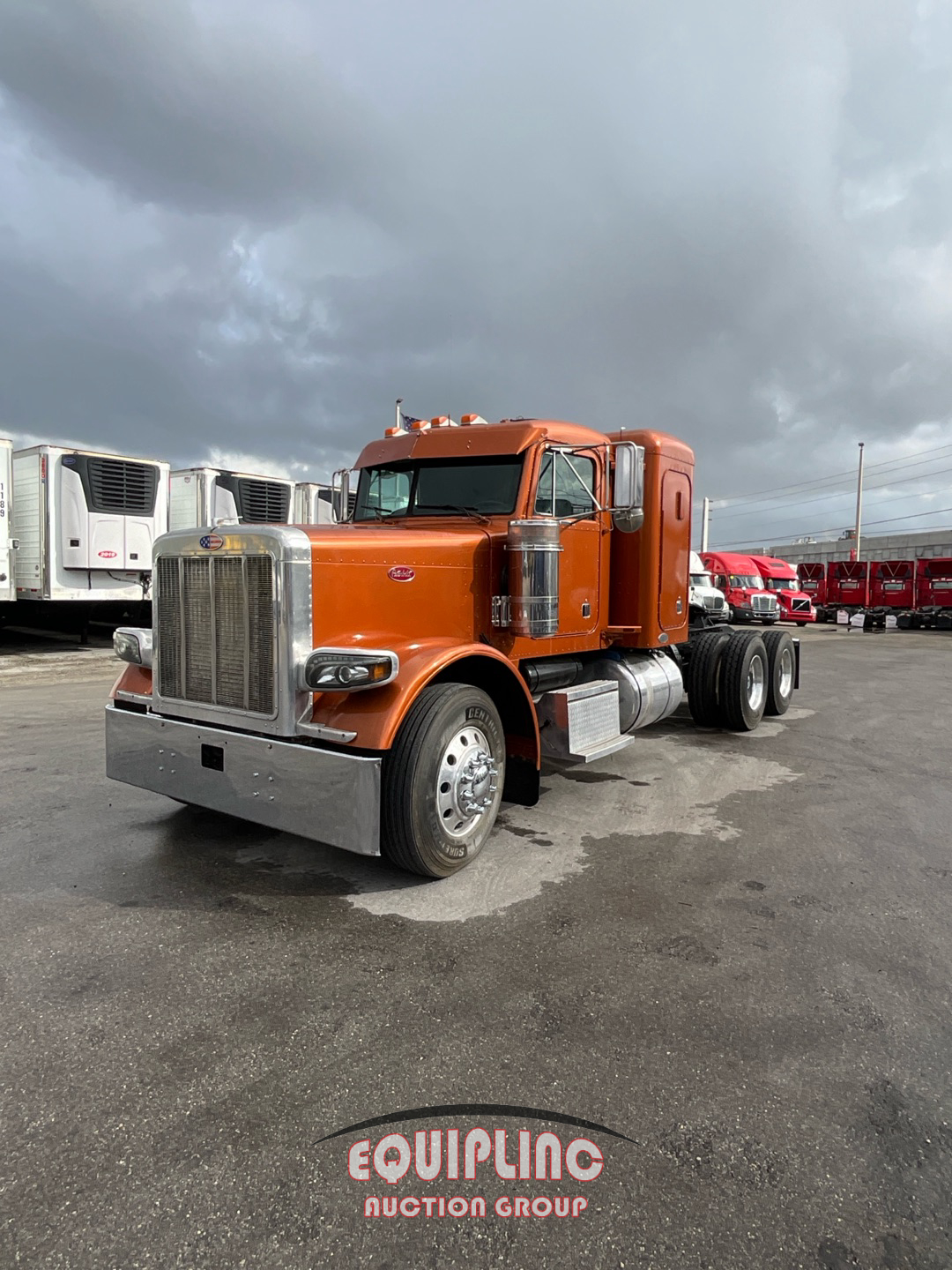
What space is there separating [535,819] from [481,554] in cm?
175

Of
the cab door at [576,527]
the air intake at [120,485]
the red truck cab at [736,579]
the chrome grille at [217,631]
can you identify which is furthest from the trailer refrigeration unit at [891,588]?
the chrome grille at [217,631]

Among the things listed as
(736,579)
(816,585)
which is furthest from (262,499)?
(816,585)

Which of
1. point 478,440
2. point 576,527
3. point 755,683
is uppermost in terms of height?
point 478,440

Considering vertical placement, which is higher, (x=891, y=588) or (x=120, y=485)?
(x=120, y=485)

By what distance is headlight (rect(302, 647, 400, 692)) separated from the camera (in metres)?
3.44

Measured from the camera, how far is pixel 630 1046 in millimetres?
2510

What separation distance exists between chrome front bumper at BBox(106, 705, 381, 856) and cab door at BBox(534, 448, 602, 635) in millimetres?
2357

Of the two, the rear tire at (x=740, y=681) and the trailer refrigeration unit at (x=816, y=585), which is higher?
the trailer refrigeration unit at (x=816, y=585)

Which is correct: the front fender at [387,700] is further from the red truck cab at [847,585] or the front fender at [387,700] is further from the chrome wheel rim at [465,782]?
the red truck cab at [847,585]

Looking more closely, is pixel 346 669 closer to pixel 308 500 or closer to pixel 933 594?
pixel 308 500

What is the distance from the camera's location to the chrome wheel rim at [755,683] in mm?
7805

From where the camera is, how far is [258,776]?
11.8ft

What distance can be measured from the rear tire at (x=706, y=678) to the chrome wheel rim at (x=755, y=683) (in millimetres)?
334

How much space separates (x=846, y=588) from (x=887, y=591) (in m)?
1.87
